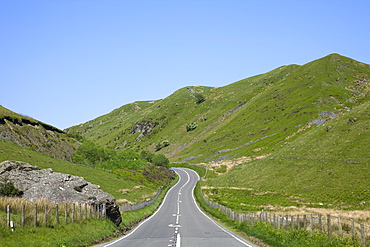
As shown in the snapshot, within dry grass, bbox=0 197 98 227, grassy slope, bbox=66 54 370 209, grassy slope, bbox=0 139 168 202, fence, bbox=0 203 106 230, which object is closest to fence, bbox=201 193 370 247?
fence, bbox=0 203 106 230

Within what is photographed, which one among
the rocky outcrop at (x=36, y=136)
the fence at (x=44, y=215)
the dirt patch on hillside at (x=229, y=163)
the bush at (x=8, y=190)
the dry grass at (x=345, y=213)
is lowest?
the dry grass at (x=345, y=213)

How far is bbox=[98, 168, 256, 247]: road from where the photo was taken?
23.6m

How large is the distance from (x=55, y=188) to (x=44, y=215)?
1234cm

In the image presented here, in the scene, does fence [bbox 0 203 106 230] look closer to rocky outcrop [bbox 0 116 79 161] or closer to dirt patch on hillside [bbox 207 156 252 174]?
rocky outcrop [bbox 0 116 79 161]

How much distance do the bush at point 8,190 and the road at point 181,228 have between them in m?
10.3

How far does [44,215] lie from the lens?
842 inches

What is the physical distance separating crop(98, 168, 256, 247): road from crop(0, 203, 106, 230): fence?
311 centimetres

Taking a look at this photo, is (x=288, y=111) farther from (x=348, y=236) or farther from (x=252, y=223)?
(x=348, y=236)

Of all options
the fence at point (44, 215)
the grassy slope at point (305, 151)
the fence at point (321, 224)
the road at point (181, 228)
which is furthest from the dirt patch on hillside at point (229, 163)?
the fence at point (44, 215)

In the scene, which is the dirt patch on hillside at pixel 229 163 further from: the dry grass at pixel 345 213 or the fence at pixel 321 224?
the fence at pixel 321 224

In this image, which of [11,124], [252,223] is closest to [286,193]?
[252,223]

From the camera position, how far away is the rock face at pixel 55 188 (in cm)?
3180

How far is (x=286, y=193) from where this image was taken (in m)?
83.3

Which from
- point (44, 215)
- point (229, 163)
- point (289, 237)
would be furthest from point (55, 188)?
point (229, 163)
